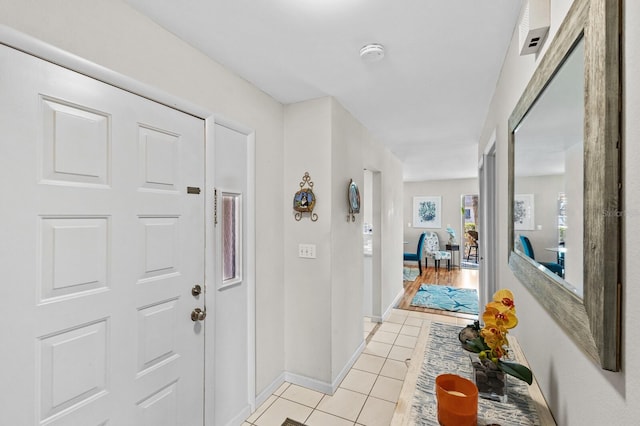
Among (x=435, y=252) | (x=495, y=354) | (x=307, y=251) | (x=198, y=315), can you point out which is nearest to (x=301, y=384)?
(x=307, y=251)

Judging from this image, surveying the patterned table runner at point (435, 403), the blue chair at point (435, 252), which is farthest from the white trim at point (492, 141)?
the blue chair at point (435, 252)

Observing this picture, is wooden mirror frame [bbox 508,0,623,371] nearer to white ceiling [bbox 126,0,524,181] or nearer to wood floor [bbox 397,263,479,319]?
white ceiling [bbox 126,0,524,181]

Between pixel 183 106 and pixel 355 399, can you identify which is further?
pixel 355 399

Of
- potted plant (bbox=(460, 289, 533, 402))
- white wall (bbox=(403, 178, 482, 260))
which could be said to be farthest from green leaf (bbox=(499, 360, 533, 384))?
white wall (bbox=(403, 178, 482, 260))

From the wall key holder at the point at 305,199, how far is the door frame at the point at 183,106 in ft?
1.33

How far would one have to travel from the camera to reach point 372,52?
1707 mm

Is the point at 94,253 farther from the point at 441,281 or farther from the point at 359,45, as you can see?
the point at 441,281

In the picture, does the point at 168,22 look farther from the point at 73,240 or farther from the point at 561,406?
the point at 561,406

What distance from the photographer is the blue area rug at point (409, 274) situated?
21.1 feet

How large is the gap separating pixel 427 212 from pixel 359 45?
24.3 ft

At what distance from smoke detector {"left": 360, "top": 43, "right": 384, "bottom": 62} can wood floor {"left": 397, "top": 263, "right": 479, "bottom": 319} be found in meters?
3.71

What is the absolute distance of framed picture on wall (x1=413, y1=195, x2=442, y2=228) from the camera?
27.3 ft

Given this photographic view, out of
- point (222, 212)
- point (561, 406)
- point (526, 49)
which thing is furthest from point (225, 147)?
point (561, 406)

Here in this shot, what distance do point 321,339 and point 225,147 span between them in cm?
165
